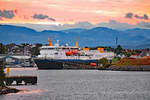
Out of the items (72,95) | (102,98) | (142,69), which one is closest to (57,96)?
(72,95)

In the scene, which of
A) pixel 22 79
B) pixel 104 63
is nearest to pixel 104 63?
pixel 104 63

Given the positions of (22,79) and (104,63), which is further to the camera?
(104,63)

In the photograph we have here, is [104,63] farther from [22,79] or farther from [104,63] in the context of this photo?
[22,79]

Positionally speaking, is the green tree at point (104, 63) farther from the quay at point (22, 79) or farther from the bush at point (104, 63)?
the quay at point (22, 79)

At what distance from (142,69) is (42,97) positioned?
10364cm

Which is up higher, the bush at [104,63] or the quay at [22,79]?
the bush at [104,63]

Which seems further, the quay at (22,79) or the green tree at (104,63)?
the green tree at (104,63)

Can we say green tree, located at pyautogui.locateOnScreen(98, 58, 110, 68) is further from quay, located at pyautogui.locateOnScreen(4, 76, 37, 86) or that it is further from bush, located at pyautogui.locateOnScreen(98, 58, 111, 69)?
quay, located at pyautogui.locateOnScreen(4, 76, 37, 86)

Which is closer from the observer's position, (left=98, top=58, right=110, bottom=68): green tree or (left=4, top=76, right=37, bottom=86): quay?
(left=4, top=76, right=37, bottom=86): quay

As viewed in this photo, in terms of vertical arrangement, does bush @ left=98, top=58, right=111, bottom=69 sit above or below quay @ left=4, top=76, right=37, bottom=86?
above

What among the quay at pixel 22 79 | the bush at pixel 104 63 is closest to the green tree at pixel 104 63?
the bush at pixel 104 63

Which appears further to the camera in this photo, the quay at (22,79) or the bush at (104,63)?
the bush at (104,63)

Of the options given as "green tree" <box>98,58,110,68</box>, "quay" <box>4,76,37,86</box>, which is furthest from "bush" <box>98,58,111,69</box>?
"quay" <box>4,76,37,86</box>

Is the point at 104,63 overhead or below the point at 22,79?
overhead
